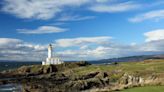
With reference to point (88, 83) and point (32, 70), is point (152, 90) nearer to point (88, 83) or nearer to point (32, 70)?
point (88, 83)

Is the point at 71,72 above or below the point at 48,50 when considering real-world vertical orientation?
below

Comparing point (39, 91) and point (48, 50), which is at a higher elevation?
point (48, 50)

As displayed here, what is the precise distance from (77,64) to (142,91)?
93.2m

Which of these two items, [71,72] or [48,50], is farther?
[48,50]

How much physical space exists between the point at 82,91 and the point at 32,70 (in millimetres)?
71387

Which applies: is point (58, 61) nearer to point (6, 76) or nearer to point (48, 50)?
point (48, 50)

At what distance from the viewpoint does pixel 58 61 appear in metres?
131

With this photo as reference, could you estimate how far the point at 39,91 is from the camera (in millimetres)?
51281

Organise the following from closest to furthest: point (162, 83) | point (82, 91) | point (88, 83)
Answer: point (162, 83)
point (82, 91)
point (88, 83)

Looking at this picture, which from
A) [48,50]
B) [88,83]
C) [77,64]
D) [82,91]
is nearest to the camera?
[82,91]

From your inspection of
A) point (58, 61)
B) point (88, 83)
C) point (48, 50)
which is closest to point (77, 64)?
point (58, 61)

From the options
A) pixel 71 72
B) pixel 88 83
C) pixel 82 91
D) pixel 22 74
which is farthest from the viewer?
pixel 22 74

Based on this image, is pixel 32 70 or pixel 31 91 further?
pixel 32 70

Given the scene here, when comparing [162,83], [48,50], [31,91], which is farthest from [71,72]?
[162,83]
